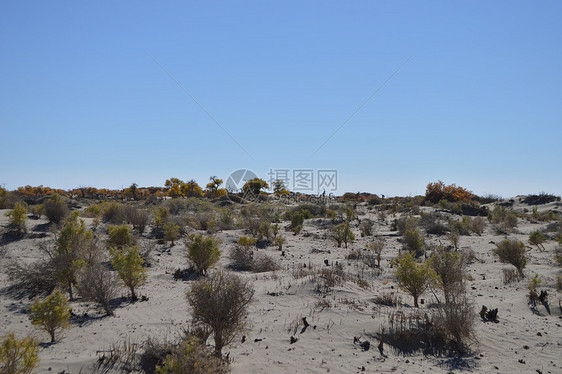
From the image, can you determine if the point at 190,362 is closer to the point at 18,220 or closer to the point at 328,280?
the point at 328,280

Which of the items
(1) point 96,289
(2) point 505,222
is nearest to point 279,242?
(1) point 96,289

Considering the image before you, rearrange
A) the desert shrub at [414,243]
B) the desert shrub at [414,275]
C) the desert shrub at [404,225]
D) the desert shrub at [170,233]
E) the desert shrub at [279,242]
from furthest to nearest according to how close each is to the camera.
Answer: the desert shrub at [404,225] < the desert shrub at [279,242] < the desert shrub at [414,243] < the desert shrub at [170,233] < the desert shrub at [414,275]

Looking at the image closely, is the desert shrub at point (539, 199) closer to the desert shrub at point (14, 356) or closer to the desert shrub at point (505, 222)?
the desert shrub at point (505, 222)

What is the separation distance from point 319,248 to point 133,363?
11924 millimetres

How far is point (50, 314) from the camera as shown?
570 cm

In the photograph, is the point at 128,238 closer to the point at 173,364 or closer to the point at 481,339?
the point at 173,364

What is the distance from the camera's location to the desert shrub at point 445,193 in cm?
3825

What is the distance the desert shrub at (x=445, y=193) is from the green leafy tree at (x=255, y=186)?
2332 cm

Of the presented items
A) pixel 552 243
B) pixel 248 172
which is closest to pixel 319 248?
pixel 552 243

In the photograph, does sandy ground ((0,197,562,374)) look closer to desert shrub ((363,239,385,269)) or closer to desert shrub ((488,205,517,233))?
desert shrub ((363,239,385,269))

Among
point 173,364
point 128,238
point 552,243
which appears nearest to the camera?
point 173,364

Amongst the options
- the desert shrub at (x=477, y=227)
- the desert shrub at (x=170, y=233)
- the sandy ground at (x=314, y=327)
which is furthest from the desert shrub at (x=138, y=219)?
the desert shrub at (x=477, y=227)

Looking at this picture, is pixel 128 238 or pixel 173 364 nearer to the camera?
pixel 173 364

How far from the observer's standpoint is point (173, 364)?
13.0ft
